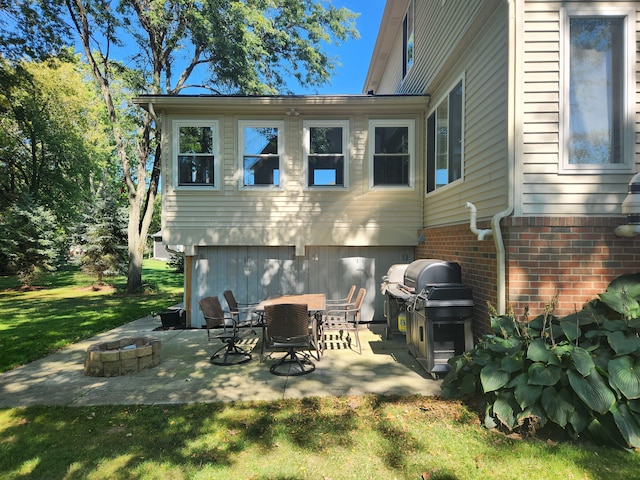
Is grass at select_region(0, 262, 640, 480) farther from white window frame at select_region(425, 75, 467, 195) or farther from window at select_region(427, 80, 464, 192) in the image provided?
window at select_region(427, 80, 464, 192)

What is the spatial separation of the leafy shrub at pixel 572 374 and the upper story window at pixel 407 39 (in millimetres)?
7140

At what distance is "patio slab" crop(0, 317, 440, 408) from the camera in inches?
169

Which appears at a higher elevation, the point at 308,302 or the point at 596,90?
the point at 596,90

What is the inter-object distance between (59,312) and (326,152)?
29.1 feet

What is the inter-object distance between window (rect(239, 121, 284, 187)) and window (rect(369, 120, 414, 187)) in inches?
86.7

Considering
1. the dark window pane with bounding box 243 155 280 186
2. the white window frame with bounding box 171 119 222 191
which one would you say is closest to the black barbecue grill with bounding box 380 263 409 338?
the dark window pane with bounding box 243 155 280 186

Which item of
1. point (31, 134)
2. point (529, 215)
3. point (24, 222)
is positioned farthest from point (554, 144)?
point (31, 134)

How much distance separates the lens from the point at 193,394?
171 inches

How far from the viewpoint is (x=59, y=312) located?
1008cm

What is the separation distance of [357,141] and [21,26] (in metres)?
13.0

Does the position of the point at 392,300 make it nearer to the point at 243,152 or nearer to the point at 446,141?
the point at 446,141

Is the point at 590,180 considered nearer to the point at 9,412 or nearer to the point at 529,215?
the point at 529,215

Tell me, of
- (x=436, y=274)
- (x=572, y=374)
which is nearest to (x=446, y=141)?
(x=436, y=274)

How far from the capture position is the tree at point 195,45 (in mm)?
12625
